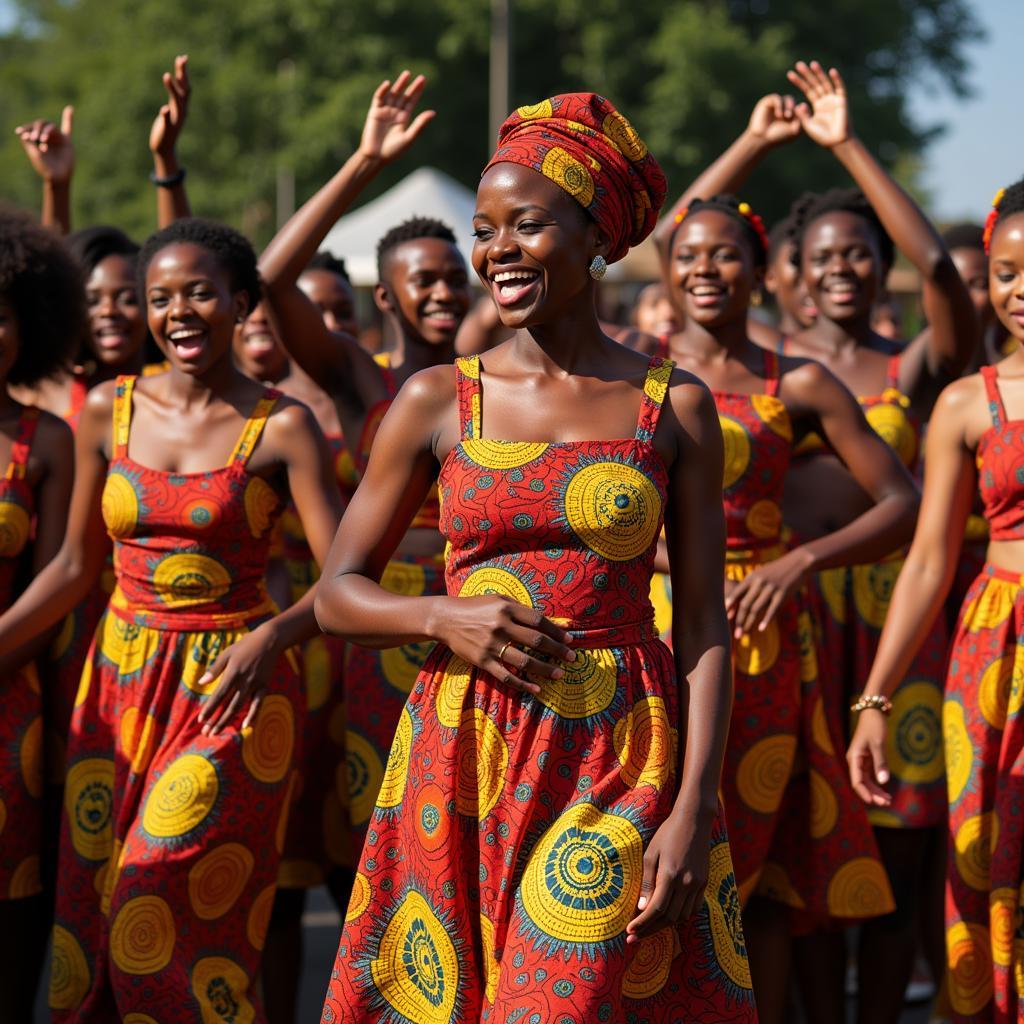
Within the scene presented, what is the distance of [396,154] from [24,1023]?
→ 9.66 feet

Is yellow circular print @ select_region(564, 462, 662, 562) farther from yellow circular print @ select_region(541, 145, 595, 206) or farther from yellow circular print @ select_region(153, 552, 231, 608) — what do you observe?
yellow circular print @ select_region(153, 552, 231, 608)

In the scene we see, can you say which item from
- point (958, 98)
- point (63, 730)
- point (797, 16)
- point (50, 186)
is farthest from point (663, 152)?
point (63, 730)

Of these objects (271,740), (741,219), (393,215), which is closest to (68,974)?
(271,740)

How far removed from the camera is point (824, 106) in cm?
562

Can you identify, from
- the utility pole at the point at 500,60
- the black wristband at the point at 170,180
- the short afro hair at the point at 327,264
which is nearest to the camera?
Answer: the black wristband at the point at 170,180

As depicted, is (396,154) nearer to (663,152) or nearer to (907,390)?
(907,390)

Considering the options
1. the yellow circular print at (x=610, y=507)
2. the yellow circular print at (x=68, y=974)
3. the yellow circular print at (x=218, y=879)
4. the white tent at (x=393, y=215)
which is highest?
the white tent at (x=393, y=215)

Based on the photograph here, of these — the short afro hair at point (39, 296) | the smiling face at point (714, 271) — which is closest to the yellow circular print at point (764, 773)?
the smiling face at point (714, 271)

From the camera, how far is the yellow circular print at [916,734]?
17.7 feet

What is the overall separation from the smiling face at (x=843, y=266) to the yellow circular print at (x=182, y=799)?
3.01m

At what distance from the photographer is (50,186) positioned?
659 cm

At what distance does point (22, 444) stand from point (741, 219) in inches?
90.9

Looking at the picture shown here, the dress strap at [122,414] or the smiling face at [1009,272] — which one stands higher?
the smiling face at [1009,272]

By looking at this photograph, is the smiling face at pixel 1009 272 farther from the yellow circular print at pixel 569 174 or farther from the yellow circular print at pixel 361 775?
the yellow circular print at pixel 361 775
